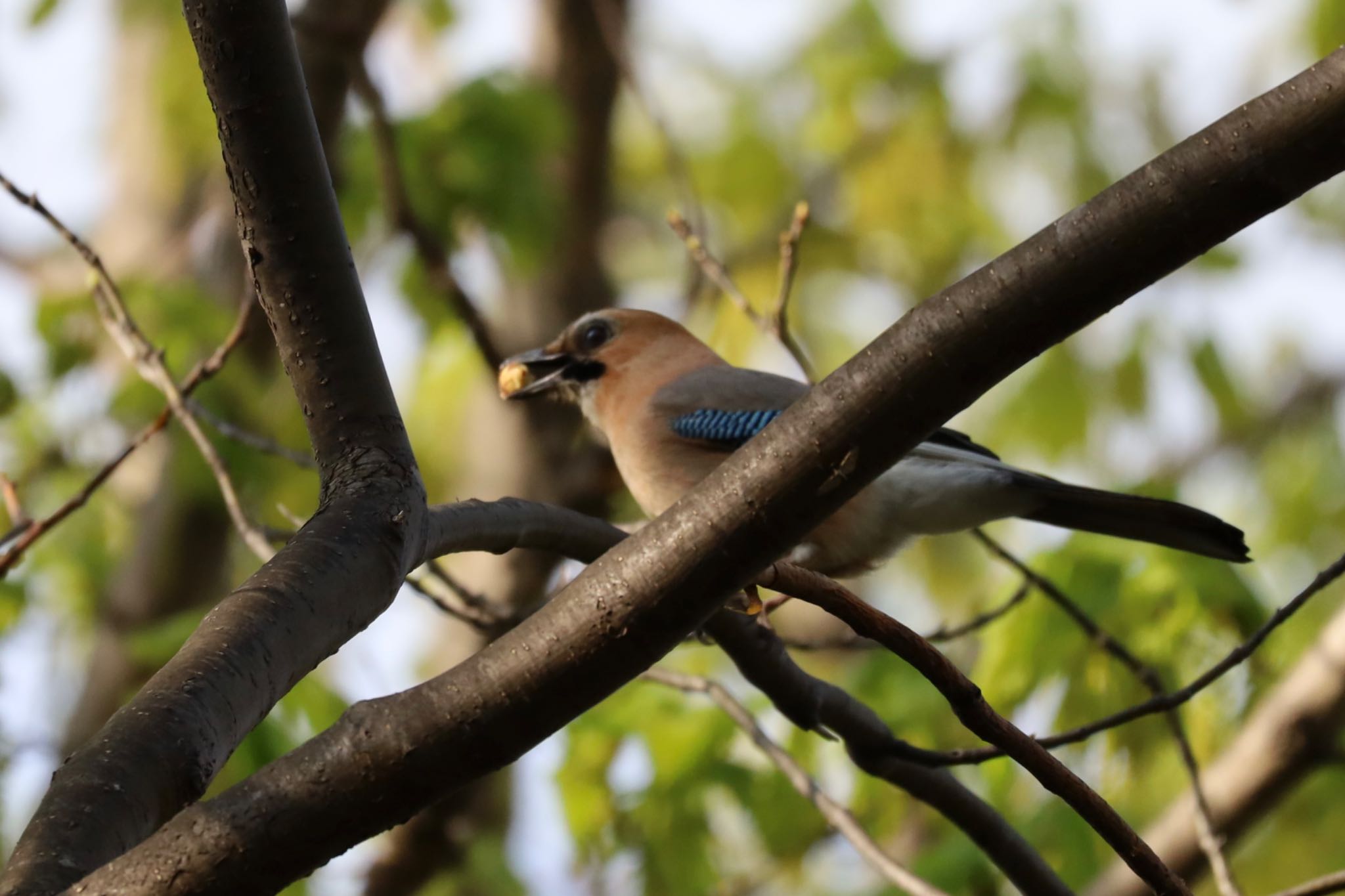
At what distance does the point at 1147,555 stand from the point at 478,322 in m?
3.23

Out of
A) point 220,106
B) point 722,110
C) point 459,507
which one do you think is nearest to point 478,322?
point 459,507

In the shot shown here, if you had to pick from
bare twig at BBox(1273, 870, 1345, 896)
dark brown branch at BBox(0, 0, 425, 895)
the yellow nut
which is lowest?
bare twig at BBox(1273, 870, 1345, 896)

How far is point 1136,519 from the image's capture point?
15.0 feet

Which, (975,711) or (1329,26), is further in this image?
(1329,26)

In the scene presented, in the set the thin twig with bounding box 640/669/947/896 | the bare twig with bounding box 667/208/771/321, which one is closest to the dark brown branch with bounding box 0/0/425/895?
the thin twig with bounding box 640/669/947/896

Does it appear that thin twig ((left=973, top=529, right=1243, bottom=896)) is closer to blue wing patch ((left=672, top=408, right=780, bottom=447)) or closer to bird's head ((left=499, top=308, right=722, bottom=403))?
blue wing patch ((left=672, top=408, right=780, bottom=447))

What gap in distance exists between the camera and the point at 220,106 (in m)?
2.50

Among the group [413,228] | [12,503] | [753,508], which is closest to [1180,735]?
[753,508]

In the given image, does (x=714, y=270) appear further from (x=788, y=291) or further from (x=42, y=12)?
(x=42, y=12)

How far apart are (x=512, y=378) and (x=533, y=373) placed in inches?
10.5

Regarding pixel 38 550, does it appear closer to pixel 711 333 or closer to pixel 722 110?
pixel 711 333

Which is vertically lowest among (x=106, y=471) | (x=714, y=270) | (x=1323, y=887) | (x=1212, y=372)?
(x=1323, y=887)

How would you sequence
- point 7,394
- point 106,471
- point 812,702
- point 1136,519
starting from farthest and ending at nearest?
point 7,394, point 1136,519, point 106,471, point 812,702

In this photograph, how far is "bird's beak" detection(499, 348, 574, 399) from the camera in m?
5.91
